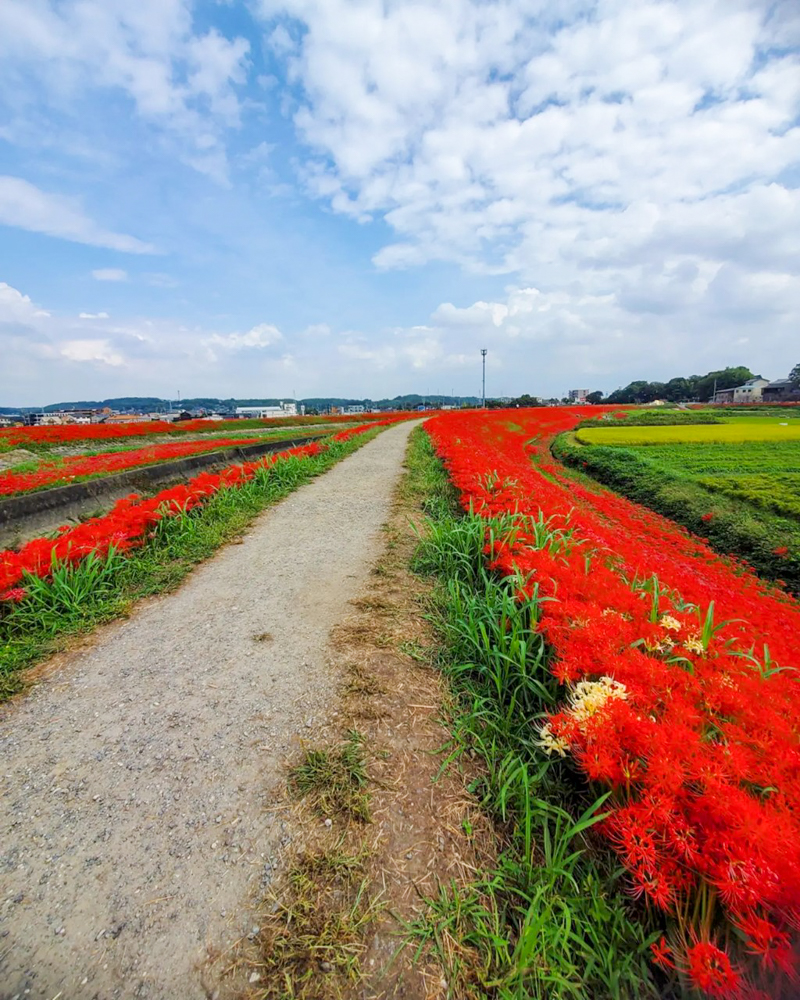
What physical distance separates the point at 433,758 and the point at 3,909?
171 centimetres

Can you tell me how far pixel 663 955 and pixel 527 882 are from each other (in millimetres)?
470

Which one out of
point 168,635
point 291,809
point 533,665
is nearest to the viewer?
point 291,809

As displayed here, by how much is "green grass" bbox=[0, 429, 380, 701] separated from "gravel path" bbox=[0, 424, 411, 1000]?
0.26 m

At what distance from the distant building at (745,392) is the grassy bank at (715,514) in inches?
3155

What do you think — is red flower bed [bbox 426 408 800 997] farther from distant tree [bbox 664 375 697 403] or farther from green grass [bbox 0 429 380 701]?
distant tree [bbox 664 375 697 403]

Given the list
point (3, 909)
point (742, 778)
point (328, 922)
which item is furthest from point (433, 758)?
point (3, 909)

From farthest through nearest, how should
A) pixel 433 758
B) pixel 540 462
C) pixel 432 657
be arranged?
pixel 540 462, pixel 432 657, pixel 433 758

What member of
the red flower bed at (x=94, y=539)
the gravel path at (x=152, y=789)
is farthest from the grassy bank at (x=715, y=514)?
the red flower bed at (x=94, y=539)

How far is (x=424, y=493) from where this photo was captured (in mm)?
7621

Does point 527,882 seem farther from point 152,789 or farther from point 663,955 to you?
point 152,789

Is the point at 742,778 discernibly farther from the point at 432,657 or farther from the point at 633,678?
the point at 432,657

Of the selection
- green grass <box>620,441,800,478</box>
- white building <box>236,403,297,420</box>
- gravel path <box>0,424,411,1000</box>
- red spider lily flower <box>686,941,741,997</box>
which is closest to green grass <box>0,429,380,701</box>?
gravel path <box>0,424,411,1000</box>

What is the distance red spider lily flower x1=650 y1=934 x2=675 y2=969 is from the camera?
1157 millimetres

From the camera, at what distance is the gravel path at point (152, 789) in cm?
134
